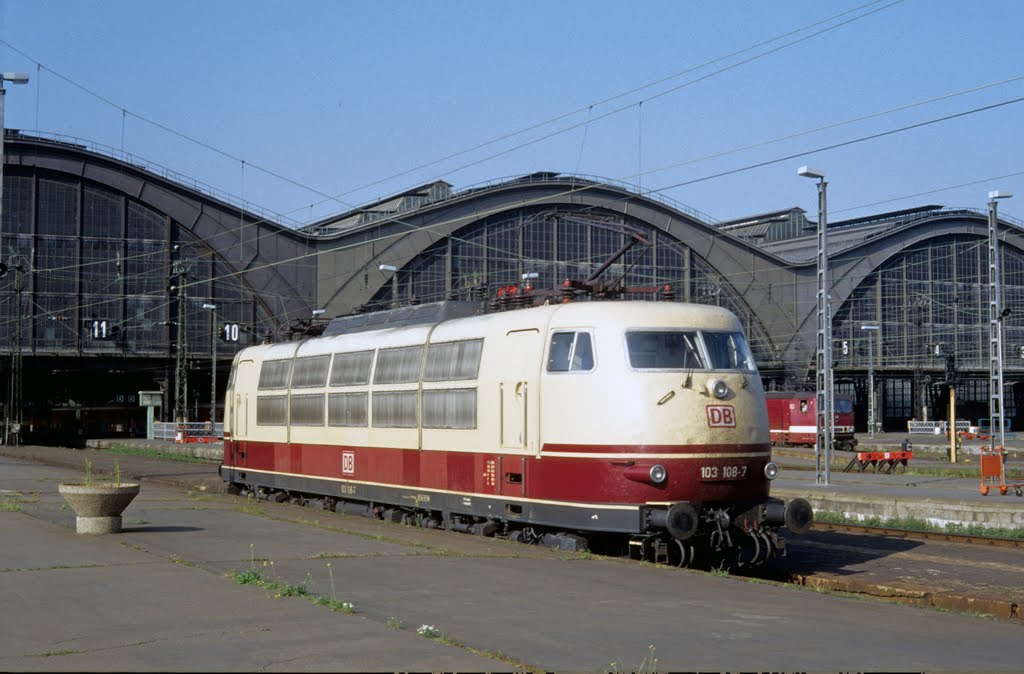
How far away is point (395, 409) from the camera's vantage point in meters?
21.6

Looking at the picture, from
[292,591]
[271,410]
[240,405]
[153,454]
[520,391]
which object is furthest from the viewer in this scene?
[153,454]

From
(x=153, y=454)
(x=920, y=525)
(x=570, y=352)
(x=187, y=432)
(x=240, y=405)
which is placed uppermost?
(x=570, y=352)

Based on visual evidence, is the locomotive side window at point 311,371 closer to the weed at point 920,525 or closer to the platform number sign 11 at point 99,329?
the weed at point 920,525

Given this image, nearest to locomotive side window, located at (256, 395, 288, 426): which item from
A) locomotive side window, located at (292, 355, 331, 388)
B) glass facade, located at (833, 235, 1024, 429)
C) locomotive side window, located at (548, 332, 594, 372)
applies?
locomotive side window, located at (292, 355, 331, 388)

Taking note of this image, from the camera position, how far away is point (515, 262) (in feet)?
303

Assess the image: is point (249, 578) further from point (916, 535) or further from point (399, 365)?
point (916, 535)

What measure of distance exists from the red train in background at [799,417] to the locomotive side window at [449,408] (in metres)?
48.7

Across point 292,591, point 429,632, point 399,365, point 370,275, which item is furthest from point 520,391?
point 370,275

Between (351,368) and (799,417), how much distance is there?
48712 millimetres

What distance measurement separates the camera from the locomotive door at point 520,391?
17.4 meters

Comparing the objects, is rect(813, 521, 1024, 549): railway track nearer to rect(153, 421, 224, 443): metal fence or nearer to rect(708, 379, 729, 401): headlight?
rect(708, 379, 729, 401): headlight

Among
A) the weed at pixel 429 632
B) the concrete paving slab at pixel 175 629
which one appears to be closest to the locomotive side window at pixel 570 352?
the concrete paving slab at pixel 175 629

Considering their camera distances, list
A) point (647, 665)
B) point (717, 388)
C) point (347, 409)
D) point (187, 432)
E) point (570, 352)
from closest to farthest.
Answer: point (647, 665) < point (717, 388) < point (570, 352) < point (347, 409) < point (187, 432)

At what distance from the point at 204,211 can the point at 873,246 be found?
5855 centimetres
